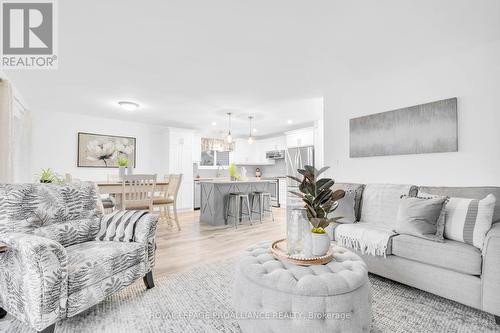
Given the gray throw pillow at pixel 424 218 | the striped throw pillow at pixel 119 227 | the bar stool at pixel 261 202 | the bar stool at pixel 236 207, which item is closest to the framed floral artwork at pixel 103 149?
the bar stool at pixel 236 207

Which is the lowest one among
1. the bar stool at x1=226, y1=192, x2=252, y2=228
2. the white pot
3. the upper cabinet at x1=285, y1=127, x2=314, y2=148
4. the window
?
the bar stool at x1=226, y1=192, x2=252, y2=228

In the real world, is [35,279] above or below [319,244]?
below

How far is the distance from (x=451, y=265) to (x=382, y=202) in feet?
3.28

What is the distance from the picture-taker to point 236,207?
499cm

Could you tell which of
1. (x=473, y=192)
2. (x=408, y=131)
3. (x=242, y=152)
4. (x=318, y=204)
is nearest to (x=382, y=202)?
(x=473, y=192)

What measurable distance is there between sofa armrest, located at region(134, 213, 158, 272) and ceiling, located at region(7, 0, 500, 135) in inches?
70.3

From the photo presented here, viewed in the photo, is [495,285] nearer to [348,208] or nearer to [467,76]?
[348,208]

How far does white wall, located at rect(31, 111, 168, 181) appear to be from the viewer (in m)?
5.04

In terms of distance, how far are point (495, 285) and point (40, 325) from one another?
115 inches

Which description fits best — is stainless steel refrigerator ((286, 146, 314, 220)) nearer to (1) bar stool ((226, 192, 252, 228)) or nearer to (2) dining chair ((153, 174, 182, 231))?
(1) bar stool ((226, 192, 252, 228))

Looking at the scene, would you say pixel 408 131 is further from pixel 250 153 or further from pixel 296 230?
pixel 250 153

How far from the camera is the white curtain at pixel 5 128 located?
308 centimetres

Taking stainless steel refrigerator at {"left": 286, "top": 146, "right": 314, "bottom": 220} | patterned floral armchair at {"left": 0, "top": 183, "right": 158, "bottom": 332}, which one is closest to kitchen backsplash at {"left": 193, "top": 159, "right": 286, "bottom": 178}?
stainless steel refrigerator at {"left": 286, "top": 146, "right": 314, "bottom": 220}

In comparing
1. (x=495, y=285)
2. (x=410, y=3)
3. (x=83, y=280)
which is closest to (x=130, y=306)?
(x=83, y=280)
